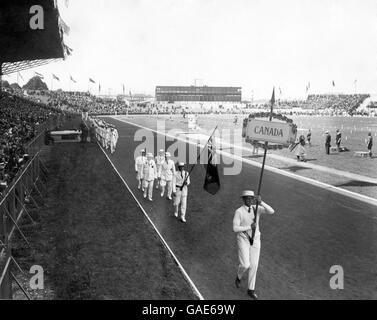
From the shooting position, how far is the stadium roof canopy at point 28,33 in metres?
18.5

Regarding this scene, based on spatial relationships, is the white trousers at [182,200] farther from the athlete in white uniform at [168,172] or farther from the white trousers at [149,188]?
the white trousers at [149,188]

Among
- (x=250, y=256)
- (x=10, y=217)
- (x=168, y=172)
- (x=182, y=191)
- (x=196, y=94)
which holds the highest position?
(x=196, y=94)

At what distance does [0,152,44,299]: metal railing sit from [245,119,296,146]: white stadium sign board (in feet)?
14.5

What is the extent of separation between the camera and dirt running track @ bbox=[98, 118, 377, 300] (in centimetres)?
723

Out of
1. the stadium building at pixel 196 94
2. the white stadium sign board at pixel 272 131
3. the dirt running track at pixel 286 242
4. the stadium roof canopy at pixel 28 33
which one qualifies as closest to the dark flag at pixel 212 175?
the dirt running track at pixel 286 242

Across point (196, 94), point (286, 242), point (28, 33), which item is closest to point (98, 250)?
point (286, 242)

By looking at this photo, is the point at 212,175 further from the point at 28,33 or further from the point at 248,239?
the point at 28,33

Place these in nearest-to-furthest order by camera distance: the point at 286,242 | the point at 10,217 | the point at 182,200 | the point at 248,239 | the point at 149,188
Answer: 1. the point at 248,239
2. the point at 10,217
3. the point at 286,242
4. the point at 182,200
5. the point at 149,188

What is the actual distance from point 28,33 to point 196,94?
4251 inches

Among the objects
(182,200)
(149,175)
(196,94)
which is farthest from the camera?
(196,94)

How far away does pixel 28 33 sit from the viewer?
24.4 metres

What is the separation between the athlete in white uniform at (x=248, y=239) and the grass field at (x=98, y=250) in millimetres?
1026

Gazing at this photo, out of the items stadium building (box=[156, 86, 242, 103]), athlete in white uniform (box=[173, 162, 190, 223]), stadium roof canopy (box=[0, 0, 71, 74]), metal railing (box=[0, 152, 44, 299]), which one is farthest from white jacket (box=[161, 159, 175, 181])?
stadium building (box=[156, 86, 242, 103])
